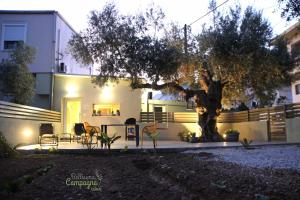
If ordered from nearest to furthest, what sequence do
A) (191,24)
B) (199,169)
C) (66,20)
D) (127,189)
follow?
(127,189)
(199,169)
(191,24)
(66,20)

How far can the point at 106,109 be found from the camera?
19.3 m

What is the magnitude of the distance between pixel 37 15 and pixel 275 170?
1547 cm

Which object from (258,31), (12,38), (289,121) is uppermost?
(12,38)

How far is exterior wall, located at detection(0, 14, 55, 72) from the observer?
18234 millimetres

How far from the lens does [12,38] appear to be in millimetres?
18188

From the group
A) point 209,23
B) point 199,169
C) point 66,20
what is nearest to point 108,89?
point 66,20

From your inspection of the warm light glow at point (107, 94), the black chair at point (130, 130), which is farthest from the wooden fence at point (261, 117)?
the black chair at point (130, 130)

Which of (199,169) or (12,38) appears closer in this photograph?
(199,169)

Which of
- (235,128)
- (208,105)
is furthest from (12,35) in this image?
(235,128)

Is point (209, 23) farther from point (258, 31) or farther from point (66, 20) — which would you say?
point (66, 20)

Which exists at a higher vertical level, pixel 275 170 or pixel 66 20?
pixel 66 20

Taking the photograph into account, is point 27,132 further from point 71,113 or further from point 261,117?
point 261,117

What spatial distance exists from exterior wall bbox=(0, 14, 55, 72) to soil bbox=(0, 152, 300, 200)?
11291 millimetres

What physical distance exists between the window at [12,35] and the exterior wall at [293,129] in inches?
500
